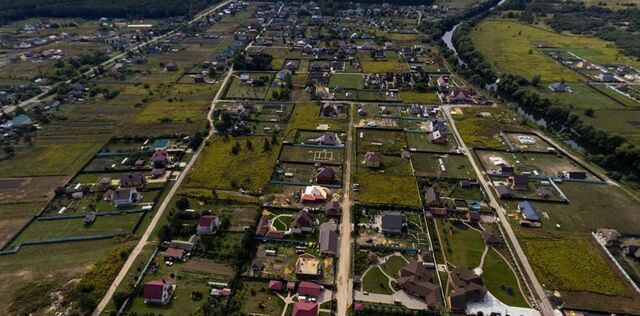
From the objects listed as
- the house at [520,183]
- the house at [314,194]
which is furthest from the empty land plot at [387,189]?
the house at [520,183]

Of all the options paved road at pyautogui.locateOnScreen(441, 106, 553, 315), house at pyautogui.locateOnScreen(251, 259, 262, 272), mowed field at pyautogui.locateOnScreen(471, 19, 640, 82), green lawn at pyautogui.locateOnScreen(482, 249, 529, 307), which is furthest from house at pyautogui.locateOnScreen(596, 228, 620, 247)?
mowed field at pyautogui.locateOnScreen(471, 19, 640, 82)

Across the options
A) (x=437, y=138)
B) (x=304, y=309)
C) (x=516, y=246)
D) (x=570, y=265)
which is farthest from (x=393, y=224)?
(x=437, y=138)

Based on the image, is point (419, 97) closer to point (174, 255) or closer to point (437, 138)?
point (437, 138)

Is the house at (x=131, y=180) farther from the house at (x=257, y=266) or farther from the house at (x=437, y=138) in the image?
the house at (x=437, y=138)

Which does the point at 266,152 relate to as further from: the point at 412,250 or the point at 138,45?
the point at 138,45

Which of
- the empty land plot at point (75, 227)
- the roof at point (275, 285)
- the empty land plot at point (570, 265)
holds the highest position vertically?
the empty land plot at point (570, 265)

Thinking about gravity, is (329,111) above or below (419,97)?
below

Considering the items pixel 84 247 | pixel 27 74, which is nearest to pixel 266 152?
pixel 84 247
